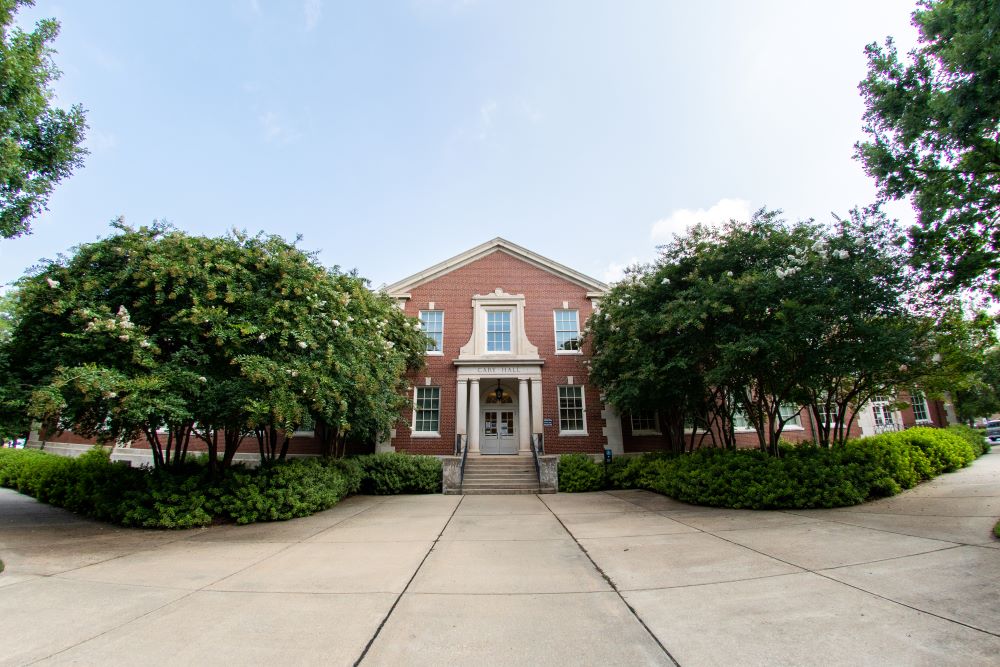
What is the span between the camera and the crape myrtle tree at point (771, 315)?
28.2 ft

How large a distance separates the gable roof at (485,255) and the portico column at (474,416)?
16.4 ft

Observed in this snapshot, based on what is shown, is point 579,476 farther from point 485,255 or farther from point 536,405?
point 485,255

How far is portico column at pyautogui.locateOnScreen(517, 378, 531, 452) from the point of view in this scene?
16.3 meters

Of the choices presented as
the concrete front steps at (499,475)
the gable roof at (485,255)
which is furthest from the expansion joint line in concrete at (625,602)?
the gable roof at (485,255)

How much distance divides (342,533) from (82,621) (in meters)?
4.04

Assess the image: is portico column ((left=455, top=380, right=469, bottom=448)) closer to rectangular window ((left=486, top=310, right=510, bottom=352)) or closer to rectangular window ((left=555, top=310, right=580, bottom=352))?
rectangular window ((left=486, top=310, right=510, bottom=352))

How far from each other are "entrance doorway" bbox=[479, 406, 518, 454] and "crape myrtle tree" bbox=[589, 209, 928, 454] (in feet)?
19.8

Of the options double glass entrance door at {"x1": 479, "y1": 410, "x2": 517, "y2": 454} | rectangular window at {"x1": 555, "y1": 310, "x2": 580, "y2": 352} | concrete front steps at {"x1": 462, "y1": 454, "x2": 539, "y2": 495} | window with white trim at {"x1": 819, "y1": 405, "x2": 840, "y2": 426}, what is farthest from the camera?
rectangular window at {"x1": 555, "y1": 310, "x2": 580, "y2": 352}

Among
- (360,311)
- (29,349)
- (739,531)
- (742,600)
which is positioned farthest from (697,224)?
(29,349)

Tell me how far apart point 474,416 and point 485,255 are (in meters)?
6.99

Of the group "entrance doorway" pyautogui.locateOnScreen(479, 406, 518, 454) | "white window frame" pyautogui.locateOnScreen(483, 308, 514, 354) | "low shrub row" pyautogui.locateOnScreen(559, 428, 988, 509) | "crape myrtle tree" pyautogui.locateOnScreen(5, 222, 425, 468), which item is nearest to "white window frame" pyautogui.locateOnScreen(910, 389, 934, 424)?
"low shrub row" pyautogui.locateOnScreen(559, 428, 988, 509)

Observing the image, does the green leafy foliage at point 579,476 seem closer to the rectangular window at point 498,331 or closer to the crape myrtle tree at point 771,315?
the crape myrtle tree at point 771,315

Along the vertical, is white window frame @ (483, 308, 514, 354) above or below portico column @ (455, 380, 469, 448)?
above

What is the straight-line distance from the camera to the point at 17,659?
301 centimetres
